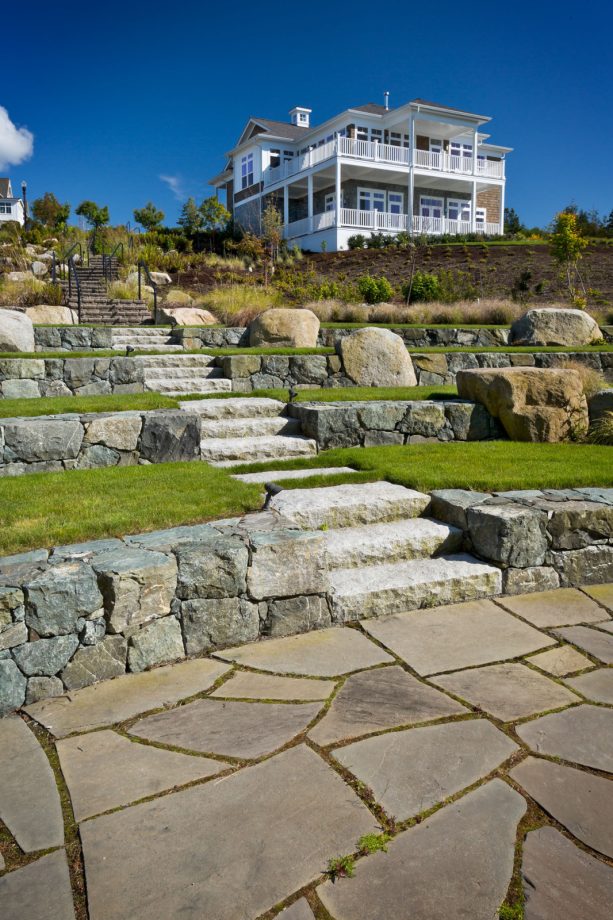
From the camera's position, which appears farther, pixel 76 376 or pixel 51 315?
pixel 51 315

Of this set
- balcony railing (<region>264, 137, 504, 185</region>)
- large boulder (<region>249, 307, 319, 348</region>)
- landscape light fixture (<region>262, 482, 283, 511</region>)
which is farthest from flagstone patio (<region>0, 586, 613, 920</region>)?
balcony railing (<region>264, 137, 504, 185</region>)

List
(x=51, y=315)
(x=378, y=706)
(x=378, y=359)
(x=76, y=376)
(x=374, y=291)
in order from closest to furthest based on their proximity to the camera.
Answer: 1. (x=378, y=706)
2. (x=76, y=376)
3. (x=378, y=359)
4. (x=51, y=315)
5. (x=374, y=291)

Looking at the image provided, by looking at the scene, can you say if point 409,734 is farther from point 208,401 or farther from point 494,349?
point 494,349

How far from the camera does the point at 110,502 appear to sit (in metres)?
3.72

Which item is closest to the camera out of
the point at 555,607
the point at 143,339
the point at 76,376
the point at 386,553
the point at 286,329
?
the point at 555,607

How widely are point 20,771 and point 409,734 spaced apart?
1.26 metres

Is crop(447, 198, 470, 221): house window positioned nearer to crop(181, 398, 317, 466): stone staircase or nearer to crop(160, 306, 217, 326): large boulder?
crop(160, 306, 217, 326): large boulder

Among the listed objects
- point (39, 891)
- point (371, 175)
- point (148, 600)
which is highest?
point (371, 175)

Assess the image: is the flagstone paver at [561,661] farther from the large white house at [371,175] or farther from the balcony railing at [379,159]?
the balcony railing at [379,159]

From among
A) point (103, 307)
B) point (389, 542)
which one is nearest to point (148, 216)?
point (103, 307)

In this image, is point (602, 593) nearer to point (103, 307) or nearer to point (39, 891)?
point (39, 891)

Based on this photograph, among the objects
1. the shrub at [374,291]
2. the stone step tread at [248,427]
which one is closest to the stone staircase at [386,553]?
the stone step tread at [248,427]

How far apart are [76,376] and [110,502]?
4188mm

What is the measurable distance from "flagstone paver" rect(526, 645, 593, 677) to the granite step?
631 millimetres
